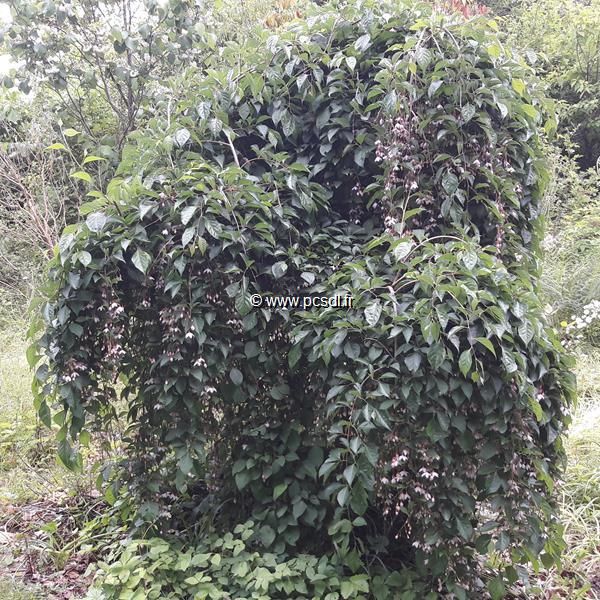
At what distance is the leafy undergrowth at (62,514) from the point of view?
8.26ft

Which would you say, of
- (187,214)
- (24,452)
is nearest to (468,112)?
(187,214)

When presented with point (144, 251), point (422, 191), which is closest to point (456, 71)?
point (422, 191)

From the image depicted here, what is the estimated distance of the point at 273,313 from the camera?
2.23m

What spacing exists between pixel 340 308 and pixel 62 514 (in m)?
2.05

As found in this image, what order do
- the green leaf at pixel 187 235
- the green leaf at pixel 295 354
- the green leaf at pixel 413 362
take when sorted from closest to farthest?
the green leaf at pixel 413 362
the green leaf at pixel 187 235
the green leaf at pixel 295 354

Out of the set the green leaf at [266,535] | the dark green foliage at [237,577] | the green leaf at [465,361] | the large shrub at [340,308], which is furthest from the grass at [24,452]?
the green leaf at [465,361]

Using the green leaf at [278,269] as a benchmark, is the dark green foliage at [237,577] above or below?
below

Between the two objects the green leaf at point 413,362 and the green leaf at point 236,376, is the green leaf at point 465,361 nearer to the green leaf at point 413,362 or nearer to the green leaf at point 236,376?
the green leaf at point 413,362

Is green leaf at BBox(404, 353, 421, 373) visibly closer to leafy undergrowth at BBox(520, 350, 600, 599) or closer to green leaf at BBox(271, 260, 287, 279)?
green leaf at BBox(271, 260, 287, 279)

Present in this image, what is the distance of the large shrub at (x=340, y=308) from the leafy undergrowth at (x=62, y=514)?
1.83 ft

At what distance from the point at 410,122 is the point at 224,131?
73 centimetres

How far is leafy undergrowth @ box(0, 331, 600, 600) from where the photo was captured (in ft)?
8.26

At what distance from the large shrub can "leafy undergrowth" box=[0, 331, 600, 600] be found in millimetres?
558

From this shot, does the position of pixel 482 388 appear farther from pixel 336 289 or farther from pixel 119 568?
pixel 119 568
